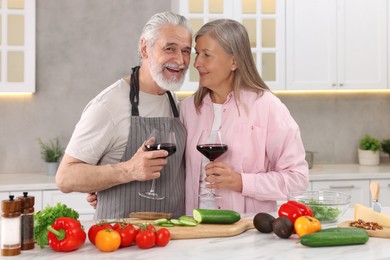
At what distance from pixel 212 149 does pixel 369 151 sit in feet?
10.1

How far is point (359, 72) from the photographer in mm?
5414

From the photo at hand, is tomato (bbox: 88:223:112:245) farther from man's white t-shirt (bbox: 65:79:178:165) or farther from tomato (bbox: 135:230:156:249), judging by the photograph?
man's white t-shirt (bbox: 65:79:178:165)

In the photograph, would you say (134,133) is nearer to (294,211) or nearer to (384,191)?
(294,211)

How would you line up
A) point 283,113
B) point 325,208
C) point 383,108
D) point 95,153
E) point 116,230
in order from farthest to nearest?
point 383,108 → point 283,113 → point 95,153 → point 325,208 → point 116,230

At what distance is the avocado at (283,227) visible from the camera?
2426mm

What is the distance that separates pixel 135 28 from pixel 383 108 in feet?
7.82

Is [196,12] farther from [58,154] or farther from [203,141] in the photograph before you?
[203,141]

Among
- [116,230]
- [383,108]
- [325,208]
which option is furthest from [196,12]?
[116,230]

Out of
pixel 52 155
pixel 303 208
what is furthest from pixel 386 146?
pixel 303 208

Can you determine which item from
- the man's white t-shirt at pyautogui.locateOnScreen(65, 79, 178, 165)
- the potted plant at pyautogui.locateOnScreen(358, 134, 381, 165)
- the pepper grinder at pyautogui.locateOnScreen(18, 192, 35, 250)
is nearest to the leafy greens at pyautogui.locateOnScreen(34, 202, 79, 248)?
the pepper grinder at pyautogui.locateOnScreen(18, 192, 35, 250)

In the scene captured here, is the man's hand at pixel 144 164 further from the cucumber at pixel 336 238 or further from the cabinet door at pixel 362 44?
the cabinet door at pixel 362 44

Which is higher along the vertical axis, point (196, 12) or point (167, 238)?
point (196, 12)

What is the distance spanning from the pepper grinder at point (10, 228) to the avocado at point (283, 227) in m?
0.94

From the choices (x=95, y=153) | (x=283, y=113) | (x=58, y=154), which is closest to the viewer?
(x=95, y=153)
